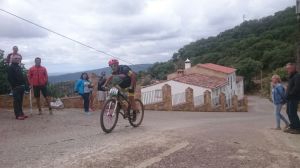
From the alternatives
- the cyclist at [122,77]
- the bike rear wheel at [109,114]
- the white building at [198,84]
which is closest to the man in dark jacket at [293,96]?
the cyclist at [122,77]

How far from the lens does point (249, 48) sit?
312ft

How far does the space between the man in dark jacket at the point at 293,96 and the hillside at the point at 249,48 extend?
58.1 meters

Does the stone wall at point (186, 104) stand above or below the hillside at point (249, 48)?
below

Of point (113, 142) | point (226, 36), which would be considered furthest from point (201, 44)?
point (113, 142)

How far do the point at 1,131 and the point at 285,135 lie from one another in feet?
22.5

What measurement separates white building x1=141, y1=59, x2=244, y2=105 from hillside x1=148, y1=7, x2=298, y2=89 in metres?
15.0

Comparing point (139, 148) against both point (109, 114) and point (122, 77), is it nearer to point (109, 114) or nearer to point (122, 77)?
point (109, 114)

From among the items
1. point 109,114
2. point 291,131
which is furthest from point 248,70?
point 109,114

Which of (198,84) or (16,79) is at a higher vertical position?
(198,84)

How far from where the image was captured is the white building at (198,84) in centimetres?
3127

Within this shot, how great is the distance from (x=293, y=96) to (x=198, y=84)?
3307 cm

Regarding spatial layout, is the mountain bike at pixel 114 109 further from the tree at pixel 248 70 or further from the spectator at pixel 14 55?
the tree at pixel 248 70

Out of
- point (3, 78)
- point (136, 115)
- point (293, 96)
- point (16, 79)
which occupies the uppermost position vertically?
point (3, 78)

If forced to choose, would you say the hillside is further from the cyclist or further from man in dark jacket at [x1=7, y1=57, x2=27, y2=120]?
the cyclist
